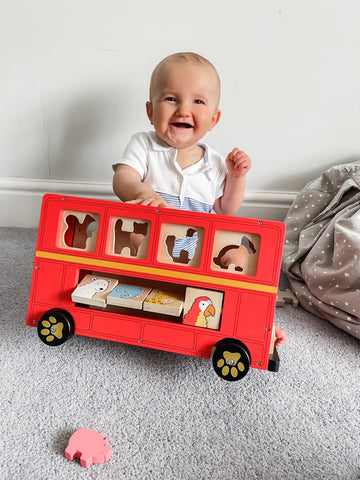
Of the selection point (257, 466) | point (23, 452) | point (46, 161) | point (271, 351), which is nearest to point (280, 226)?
point (271, 351)

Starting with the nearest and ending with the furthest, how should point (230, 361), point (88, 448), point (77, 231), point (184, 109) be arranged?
point (88, 448) < point (230, 361) < point (77, 231) < point (184, 109)

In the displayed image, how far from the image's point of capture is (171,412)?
0.55 meters

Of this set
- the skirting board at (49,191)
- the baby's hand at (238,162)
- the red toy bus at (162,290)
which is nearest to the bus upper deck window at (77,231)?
the red toy bus at (162,290)

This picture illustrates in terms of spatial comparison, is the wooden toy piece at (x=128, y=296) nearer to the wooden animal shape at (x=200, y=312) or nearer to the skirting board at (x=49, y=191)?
the wooden animal shape at (x=200, y=312)

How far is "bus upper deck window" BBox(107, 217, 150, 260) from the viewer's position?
61 centimetres

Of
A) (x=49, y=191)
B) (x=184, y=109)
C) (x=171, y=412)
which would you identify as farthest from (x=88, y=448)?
(x=49, y=191)

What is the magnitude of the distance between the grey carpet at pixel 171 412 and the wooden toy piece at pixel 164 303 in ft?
0.34

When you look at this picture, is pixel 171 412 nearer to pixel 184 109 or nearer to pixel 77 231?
pixel 77 231

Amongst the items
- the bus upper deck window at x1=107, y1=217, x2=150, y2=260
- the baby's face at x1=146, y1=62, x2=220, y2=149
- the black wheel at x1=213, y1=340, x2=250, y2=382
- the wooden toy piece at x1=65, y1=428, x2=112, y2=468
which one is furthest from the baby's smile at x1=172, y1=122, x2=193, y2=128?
the wooden toy piece at x1=65, y1=428, x2=112, y2=468

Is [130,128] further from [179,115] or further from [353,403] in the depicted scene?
[353,403]

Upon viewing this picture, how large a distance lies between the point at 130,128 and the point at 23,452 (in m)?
0.85

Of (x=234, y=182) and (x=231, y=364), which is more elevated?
(x=234, y=182)

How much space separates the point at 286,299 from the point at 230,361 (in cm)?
38

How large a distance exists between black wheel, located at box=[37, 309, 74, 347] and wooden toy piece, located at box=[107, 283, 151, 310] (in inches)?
3.1
